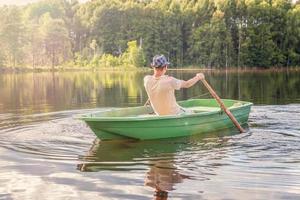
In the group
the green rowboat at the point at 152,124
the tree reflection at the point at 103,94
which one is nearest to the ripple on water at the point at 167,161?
the green rowboat at the point at 152,124

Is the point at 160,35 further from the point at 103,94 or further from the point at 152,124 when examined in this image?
the point at 152,124

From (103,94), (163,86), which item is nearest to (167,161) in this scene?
(163,86)

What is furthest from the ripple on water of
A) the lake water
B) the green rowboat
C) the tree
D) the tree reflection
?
the tree

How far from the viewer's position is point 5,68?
249 feet

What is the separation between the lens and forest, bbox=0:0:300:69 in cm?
7681

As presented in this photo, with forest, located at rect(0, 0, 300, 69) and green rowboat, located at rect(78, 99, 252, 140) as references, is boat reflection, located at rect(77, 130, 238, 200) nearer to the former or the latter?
green rowboat, located at rect(78, 99, 252, 140)

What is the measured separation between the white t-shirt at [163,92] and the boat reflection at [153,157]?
67cm

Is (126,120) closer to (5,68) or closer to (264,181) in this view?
(264,181)

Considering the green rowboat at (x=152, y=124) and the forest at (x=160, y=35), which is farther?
the forest at (x=160, y=35)

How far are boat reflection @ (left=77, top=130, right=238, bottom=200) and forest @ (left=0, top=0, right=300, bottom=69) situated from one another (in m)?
67.4

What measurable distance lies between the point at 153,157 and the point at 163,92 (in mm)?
1965

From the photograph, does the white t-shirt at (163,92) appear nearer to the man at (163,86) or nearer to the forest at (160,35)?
the man at (163,86)

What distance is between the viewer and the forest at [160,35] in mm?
76812

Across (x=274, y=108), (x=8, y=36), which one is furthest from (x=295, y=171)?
(x=8, y=36)
